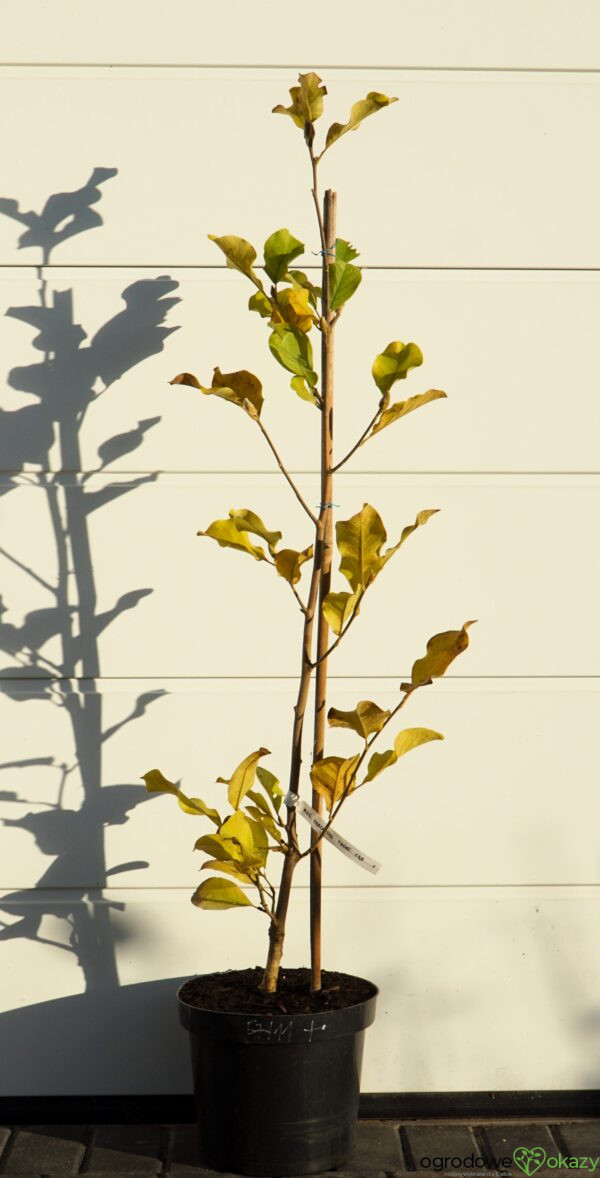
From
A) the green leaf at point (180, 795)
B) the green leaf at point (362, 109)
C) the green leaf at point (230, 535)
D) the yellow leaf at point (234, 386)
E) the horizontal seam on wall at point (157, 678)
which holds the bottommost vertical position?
the green leaf at point (180, 795)

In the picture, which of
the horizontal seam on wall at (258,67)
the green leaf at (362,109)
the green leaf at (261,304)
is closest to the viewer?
the green leaf at (362,109)

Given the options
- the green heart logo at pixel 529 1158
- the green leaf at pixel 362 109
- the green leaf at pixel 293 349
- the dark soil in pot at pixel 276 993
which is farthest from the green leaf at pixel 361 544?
the green heart logo at pixel 529 1158

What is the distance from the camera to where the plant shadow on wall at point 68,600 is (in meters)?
2.17

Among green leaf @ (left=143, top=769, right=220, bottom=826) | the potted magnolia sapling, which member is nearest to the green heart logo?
the potted magnolia sapling

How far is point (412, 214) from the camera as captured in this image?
7.17 feet

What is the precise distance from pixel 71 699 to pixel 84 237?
0.81 meters

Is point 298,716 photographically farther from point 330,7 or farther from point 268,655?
point 330,7

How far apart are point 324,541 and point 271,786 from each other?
0.41 metres

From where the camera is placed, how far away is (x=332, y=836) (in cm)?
194

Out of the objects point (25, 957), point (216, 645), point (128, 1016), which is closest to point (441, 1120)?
point (128, 1016)

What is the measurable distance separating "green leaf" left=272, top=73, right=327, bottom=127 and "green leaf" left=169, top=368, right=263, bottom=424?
1.31ft

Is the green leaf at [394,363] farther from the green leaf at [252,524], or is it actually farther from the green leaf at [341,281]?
the green leaf at [252,524]

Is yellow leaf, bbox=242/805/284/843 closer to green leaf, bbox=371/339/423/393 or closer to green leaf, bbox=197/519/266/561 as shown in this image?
green leaf, bbox=197/519/266/561

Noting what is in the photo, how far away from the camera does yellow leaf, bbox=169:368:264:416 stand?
1847 mm
